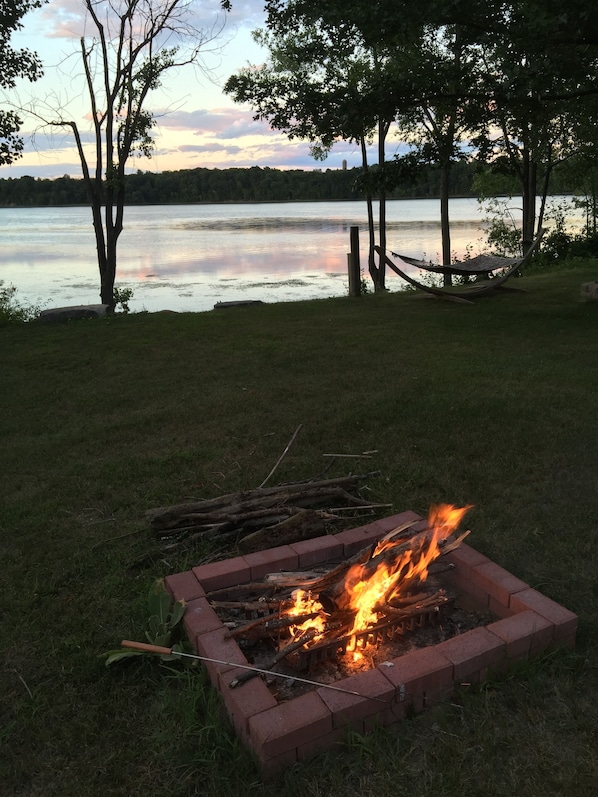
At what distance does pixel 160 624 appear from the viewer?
2.44 metres

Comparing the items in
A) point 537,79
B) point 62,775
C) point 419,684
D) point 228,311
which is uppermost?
point 537,79

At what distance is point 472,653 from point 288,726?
76 centimetres

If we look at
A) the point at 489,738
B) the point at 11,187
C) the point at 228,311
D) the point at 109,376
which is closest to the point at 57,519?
the point at 489,738

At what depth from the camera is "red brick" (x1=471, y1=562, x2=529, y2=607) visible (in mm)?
2502

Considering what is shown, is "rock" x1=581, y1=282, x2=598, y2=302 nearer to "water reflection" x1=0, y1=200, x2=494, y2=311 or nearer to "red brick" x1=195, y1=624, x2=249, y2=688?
"water reflection" x1=0, y1=200, x2=494, y2=311

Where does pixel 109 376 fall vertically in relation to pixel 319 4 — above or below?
below

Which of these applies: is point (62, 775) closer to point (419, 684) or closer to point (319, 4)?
point (419, 684)

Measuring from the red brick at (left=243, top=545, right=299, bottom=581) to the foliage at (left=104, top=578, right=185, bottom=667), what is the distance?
0.41 meters

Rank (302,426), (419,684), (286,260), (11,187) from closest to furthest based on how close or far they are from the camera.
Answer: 1. (419,684)
2. (302,426)
3. (286,260)
4. (11,187)

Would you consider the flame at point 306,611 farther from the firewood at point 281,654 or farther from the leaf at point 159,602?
the leaf at point 159,602

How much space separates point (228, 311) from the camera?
1145 centimetres

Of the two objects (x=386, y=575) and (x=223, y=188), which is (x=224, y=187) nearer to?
(x=223, y=188)

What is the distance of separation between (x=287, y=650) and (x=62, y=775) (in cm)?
83

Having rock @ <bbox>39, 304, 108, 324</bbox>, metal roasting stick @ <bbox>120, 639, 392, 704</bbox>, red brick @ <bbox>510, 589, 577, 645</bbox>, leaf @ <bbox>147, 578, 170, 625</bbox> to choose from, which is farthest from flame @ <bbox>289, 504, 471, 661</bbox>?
rock @ <bbox>39, 304, 108, 324</bbox>
